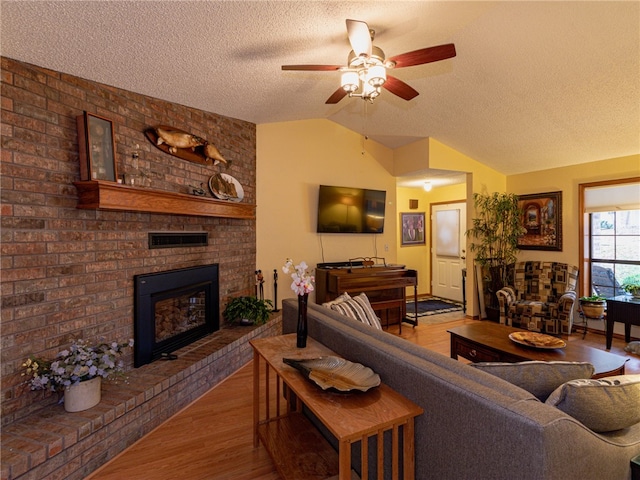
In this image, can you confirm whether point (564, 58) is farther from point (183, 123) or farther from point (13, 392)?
point (13, 392)

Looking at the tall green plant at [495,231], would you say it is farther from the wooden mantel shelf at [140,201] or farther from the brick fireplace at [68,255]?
the brick fireplace at [68,255]

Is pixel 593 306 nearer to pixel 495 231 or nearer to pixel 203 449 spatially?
pixel 495 231

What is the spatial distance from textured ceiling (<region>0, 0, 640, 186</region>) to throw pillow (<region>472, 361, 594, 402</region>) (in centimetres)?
220

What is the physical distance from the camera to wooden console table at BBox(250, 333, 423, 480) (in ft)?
3.76

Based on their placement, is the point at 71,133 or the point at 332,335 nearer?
the point at 332,335

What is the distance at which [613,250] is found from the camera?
4379 mm

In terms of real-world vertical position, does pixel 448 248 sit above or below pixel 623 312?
above

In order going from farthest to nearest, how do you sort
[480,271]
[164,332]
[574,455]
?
1. [480,271]
2. [164,332]
3. [574,455]

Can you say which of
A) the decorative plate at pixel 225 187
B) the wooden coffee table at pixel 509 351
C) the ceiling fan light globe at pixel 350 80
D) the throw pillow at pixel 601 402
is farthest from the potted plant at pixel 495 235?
the throw pillow at pixel 601 402

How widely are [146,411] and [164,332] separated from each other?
2.84 feet

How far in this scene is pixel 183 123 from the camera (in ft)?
10.3

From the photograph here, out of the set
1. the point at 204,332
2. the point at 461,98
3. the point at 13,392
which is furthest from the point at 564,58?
the point at 13,392

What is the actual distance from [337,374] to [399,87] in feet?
6.51

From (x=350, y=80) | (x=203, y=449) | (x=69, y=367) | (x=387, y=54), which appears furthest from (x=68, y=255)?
(x=387, y=54)
